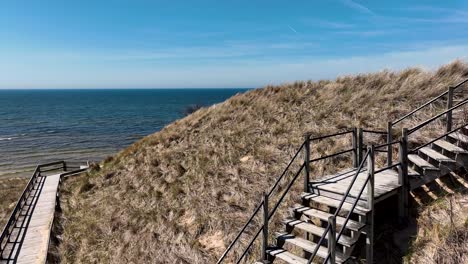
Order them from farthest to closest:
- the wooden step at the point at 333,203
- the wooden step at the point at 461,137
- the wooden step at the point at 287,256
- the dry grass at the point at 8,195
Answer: the dry grass at the point at 8,195, the wooden step at the point at 461,137, the wooden step at the point at 333,203, the wooden step at the point at 287,256

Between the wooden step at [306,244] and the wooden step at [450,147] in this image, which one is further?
the wooden step at [450,147]

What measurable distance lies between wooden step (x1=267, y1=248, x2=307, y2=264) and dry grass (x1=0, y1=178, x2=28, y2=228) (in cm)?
1505

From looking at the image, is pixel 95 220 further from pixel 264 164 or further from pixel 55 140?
pixel 55 140

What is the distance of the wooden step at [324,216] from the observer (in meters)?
6.38

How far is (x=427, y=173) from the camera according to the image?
7.46 metres

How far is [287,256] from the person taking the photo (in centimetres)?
663

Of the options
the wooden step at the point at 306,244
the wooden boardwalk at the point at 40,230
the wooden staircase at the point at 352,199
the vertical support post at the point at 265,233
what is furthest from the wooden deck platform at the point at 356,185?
the wooden boardwalk at the point at 40,230

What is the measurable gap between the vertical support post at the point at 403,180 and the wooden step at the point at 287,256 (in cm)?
260

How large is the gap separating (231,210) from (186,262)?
214 cm

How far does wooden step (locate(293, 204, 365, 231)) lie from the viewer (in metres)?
6.38

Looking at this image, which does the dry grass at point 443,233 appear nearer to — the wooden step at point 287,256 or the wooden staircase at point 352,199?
the wooden staircase at point 352,199

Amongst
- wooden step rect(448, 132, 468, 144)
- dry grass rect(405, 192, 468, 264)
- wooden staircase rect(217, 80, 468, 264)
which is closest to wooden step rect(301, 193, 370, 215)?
wooden staircase rect(217, 80, 468, 264)

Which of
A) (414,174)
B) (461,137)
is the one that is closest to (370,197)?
(414,174)

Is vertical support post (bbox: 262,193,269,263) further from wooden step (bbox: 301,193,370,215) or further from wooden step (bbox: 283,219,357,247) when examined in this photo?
wooden step (bbox: 301,193,370,215)
